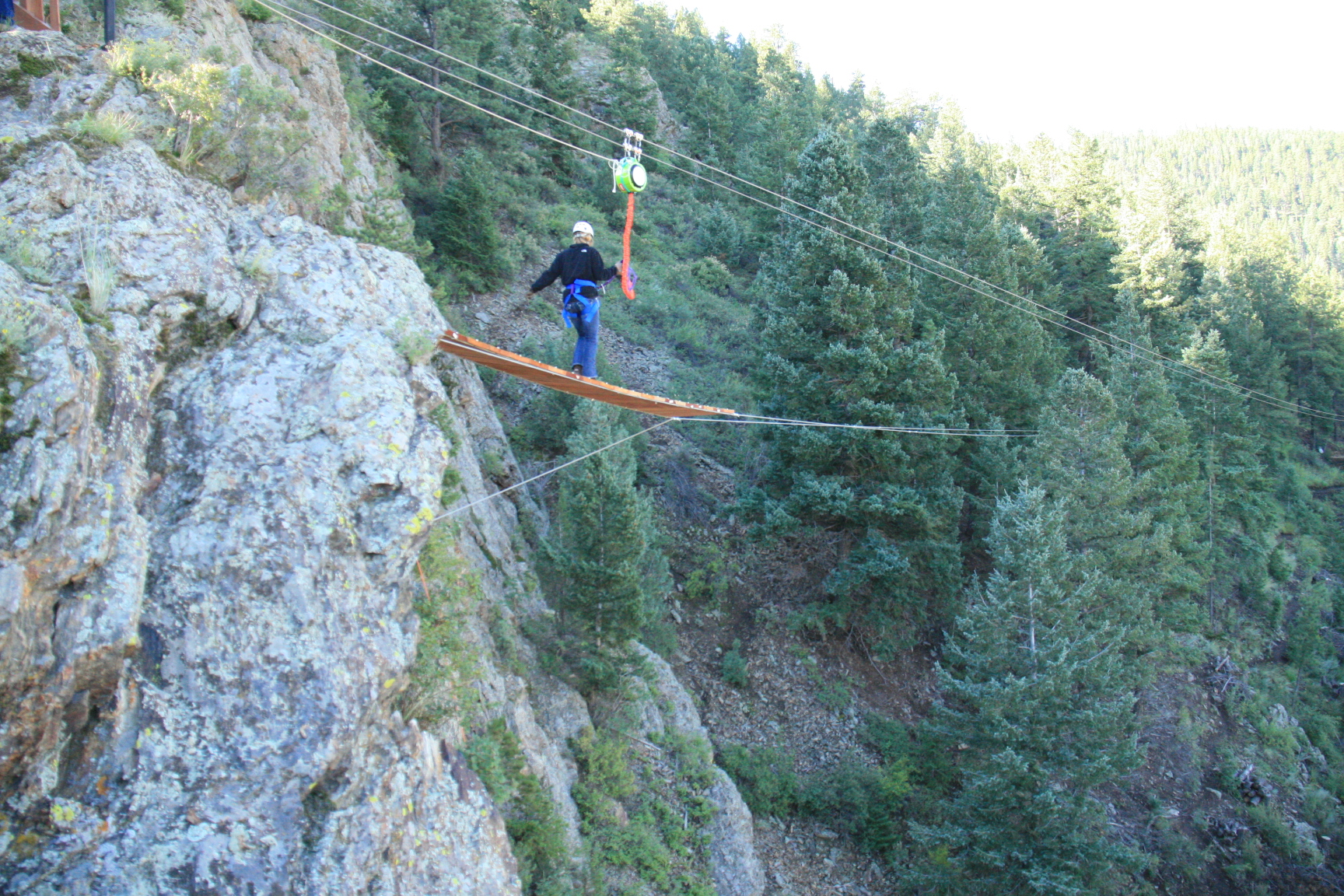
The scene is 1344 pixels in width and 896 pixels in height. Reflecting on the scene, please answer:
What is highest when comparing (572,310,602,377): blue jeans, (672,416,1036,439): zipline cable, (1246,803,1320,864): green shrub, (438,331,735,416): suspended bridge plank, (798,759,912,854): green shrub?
(672,416,1036,439): zipline cable

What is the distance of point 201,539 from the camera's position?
5.73 m

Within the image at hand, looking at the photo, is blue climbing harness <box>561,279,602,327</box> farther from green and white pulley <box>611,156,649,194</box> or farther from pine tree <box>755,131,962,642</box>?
pine tree <box>755,131,962,642</box>

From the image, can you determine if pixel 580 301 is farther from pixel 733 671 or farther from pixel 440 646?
pixel 733 671

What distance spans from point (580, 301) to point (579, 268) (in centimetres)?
42

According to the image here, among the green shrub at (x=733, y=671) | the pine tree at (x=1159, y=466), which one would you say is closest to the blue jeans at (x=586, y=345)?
the green shrub at (x=733, y=671)

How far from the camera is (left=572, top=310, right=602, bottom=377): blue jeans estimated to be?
10234mm

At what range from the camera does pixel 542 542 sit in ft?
41.6

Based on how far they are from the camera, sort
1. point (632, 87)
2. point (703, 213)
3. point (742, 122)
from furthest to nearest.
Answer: point (742, 122) → point (632, 87) → point (703, 213)

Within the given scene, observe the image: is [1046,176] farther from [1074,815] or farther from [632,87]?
[1074,815]

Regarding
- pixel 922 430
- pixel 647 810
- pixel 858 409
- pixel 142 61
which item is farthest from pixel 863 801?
pixel 142 61

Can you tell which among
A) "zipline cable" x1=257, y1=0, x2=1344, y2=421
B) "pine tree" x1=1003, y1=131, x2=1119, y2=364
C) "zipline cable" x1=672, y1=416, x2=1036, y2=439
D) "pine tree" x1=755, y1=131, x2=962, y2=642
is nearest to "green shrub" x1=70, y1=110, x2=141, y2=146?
"zipline cable" x1=257, y1=0, x2=1344, y2=421

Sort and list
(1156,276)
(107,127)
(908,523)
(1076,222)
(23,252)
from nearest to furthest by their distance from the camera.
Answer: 1. (23,252)
2. (107,127)
3. (908,523)
4. (1156,276)
5. (1076,222)

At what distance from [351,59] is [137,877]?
21.2m

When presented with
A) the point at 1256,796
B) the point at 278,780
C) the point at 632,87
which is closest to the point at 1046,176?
the point at 632,87
